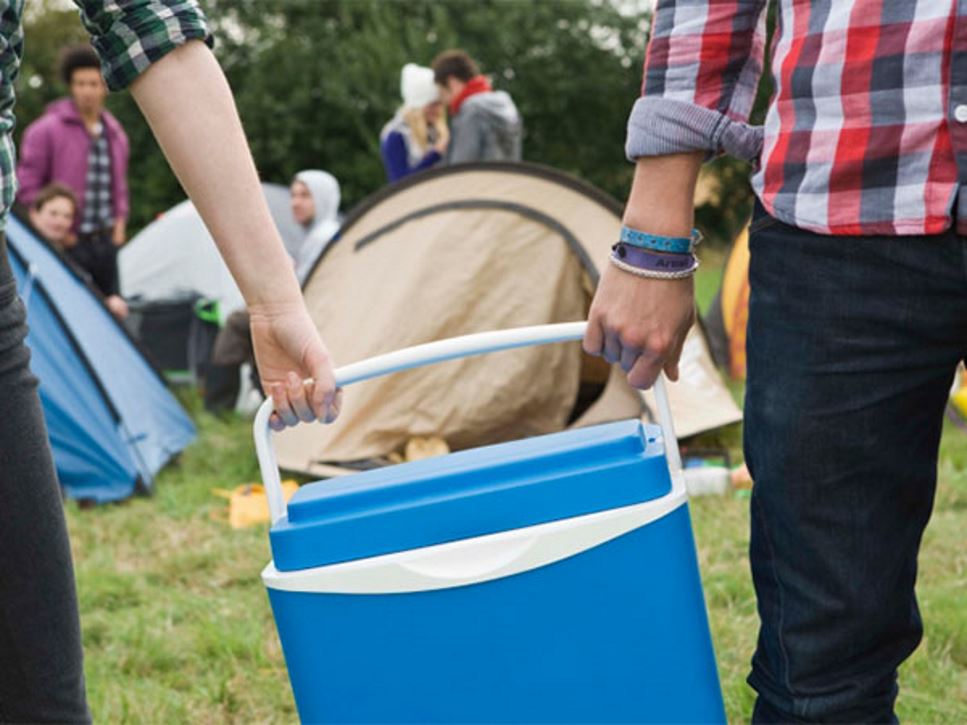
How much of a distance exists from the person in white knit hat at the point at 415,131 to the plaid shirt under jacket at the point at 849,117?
16.6 ft

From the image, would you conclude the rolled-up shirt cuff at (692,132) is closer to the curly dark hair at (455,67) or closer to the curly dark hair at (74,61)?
the curly dark hair at (74,61)

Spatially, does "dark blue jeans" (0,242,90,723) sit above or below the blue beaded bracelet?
below

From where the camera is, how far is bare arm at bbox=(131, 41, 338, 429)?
3.29 feet

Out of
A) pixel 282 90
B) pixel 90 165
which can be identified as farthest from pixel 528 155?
pixel 90 165

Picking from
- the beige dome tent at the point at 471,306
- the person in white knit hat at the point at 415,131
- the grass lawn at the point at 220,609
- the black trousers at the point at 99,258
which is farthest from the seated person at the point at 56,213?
the person in white knit hat at the point at 415,131

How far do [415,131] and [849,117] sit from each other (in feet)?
17.4

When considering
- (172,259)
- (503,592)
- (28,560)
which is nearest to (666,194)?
(503,592)

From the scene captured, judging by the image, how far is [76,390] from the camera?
363 cm

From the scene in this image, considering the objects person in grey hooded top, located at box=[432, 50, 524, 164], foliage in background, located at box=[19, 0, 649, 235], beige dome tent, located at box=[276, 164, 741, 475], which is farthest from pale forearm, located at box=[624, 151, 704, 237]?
foliage in background, located at box=[19, 0, 649, 235]

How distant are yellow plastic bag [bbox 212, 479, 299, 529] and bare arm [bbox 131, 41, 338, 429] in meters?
2.26

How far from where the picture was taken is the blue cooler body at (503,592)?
3.16ft

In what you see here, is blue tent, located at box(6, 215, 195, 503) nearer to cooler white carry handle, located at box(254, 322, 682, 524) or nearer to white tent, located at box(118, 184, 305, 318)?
cooler white carry handle, located at box(254, 322, 682, 524)

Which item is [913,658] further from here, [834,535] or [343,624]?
[343,624]

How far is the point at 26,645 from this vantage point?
95 centimetres
